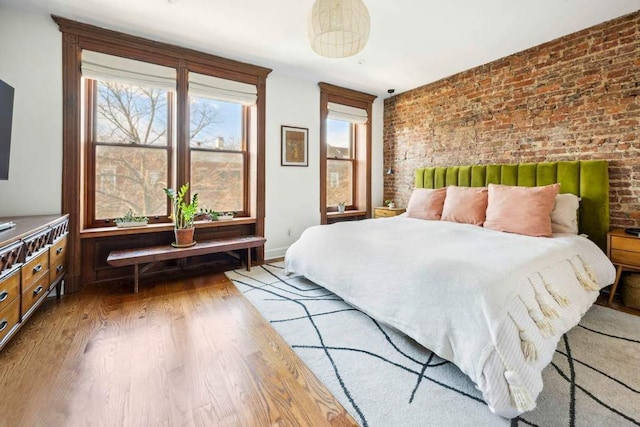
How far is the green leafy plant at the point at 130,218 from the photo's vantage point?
3.15 metres

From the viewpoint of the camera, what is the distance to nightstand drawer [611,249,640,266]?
245 cm

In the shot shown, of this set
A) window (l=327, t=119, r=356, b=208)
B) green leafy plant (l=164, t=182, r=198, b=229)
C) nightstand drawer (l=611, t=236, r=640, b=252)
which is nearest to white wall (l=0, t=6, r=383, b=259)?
green leafy plant (l=164, t=182, r=198, b=229)

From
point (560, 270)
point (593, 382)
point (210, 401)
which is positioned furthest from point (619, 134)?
point (210, 401)

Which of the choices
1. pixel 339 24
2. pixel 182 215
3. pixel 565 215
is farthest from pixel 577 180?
pixel 182 215

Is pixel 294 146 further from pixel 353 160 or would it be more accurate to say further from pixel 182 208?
pixel 182 208

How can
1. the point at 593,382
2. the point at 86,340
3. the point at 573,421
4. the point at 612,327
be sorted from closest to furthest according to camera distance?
the point at 573,421
the point at 593,382
the point at 86,340
the point at 612,327

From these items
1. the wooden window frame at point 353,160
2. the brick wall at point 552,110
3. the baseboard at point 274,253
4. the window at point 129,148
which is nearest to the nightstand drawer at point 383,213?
the wooden window frame at point 353,160

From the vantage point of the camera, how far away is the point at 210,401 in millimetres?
1441

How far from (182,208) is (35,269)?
1356mm

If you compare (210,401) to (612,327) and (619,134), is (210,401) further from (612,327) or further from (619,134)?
(619,134)

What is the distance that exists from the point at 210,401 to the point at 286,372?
16.6 inches

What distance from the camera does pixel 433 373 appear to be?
1.66 m

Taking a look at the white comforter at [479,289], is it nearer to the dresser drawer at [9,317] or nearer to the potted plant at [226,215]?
the potted plant at [226,215]

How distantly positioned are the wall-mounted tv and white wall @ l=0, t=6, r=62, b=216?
522 millimetres
